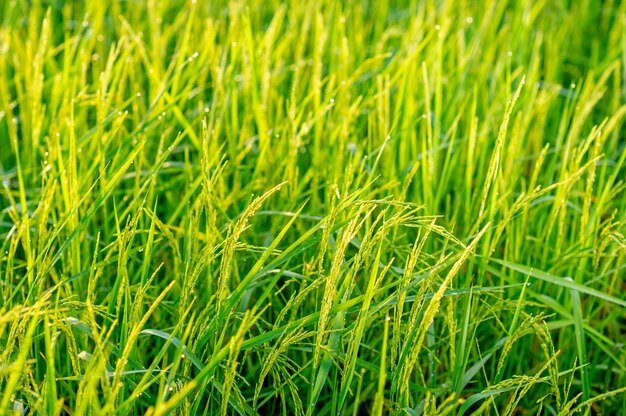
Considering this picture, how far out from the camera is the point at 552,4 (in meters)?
2.93

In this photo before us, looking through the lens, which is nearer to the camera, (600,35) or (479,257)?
(479,257)

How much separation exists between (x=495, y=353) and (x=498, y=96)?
25.0 inches

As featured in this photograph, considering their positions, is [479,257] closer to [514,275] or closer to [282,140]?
[514,275]

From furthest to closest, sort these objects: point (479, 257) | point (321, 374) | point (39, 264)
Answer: point (479, 257) → point (39, 264) → point (321, 374)

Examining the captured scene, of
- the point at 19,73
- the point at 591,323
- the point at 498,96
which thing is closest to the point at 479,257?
the point at 591,323

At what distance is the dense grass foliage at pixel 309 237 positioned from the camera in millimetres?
1196

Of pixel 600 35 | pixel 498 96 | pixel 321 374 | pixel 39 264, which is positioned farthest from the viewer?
pixel 600 35

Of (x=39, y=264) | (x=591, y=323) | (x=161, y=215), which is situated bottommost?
(x=591, y=323)

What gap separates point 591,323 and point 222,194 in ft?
2.70

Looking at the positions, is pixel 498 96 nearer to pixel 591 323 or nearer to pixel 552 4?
pixel 591 323

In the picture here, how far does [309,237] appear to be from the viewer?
1.55 m

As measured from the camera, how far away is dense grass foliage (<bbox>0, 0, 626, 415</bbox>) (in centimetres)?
120

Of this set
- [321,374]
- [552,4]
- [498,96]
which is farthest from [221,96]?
[552,4]

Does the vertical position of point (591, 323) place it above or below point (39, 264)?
below
